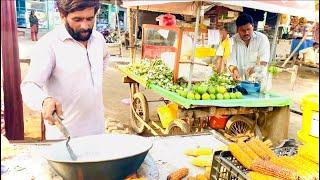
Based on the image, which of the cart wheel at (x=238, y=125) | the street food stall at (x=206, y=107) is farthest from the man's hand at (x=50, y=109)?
the cart wheel at (x=238, y=125)

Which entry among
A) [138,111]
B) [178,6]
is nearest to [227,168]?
[178,6]

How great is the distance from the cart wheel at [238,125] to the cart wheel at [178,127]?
66cm

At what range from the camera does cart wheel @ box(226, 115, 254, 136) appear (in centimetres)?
463

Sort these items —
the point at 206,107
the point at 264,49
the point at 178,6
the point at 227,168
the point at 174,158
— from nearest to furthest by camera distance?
the point at 227,168 → the point at 174,158 → the point at 206,107 → the point at 178,6 → the point at 264,49

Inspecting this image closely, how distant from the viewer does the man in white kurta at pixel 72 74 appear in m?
2.17

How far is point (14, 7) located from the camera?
206 centimetres

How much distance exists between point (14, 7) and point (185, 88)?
272 centimetres

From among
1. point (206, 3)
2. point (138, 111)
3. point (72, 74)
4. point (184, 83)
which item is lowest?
point (138, 111)

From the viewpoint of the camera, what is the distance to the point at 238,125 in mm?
4699

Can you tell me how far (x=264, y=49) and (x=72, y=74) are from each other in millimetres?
3344

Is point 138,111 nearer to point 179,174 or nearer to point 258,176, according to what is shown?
point 179,174

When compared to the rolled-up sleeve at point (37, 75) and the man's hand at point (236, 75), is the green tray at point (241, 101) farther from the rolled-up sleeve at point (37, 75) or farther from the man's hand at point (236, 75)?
the rolled-up sleeve at point (37, 75)

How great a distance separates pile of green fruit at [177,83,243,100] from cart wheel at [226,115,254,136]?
402mm

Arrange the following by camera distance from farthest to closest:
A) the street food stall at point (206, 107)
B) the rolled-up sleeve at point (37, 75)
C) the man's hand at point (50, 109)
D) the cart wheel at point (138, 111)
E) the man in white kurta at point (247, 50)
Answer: the cart wheel at point (138, 111), the man in white kurta at point (247, 50), the street food stall at point (206, 107), the rolled-up sleeve at point (37, 75), the man's hand at point (50, 109)
